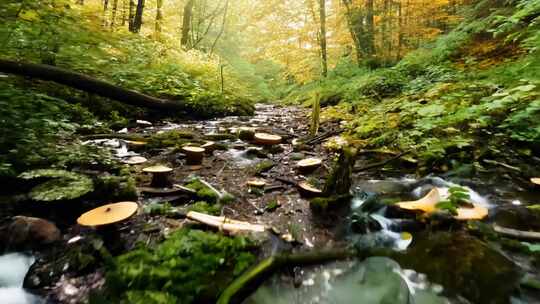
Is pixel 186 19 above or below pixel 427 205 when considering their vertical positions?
above

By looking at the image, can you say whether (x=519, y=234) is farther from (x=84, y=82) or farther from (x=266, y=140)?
(x=84, y=82)

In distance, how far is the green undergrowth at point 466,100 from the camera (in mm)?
3859

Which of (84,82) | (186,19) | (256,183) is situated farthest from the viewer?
(186,19)

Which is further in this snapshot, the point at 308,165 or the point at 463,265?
the point at 308,165

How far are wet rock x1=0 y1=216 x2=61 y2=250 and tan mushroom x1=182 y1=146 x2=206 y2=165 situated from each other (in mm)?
2016

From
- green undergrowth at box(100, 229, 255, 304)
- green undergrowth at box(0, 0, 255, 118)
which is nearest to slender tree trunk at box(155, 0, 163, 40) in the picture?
green undergrowth at box(0, 0, 255, 118)

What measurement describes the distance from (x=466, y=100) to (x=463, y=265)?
12.4 feet

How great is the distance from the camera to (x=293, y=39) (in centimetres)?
1591

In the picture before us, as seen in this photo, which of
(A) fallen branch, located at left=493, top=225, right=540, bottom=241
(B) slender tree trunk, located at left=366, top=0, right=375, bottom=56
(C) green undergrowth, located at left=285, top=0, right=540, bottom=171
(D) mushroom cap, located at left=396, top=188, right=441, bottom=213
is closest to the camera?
(A) fallen branch, located at left=493, top=225, right=540, bottom=241

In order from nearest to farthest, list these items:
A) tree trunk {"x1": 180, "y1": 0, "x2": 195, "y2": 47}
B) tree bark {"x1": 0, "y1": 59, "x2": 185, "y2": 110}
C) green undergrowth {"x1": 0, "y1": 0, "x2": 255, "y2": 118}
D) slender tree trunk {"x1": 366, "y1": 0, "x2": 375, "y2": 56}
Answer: tree bark {"x1": 0, "y1": 59, "x2": 185, "y2": 110} < green undergrowth {"x1": 0, "y1": 0, "x2": 255, "y2": 118} < slender tree trunk {"x1": 366, "y1": 0, "x2": 375, "y2": 56} < tree trunk {"x1": 180, "y1": 0, "x2": 195, "y2": 47}

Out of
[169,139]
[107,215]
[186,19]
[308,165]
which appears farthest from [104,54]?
[107,215]

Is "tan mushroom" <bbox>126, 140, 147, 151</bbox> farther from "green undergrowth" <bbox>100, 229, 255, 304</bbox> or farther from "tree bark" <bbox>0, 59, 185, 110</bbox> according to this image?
"green undergrowth" <bbox>100, 229, 255, 304</bbox>

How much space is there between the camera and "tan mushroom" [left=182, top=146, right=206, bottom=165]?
13.7 ft

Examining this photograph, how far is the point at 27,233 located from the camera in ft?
Result: 7.39
